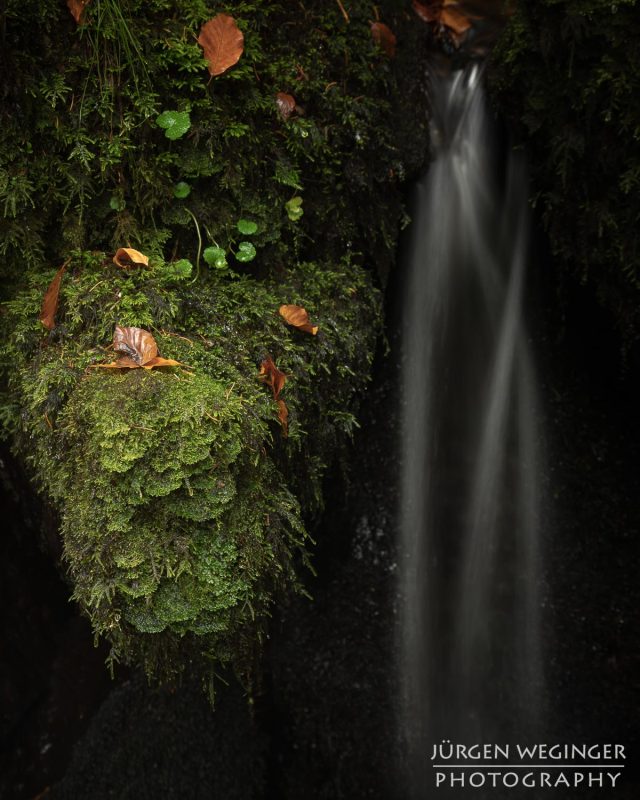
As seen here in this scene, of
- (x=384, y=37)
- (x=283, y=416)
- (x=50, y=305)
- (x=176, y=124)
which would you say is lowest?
(x=283, y=416)

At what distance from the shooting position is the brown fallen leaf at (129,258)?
1.92m

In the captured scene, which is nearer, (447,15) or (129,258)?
(129,258)

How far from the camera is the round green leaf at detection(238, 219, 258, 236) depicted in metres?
2.12

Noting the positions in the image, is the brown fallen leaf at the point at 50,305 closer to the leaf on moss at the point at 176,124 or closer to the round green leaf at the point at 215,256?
the round green leaf at the point at 215,256

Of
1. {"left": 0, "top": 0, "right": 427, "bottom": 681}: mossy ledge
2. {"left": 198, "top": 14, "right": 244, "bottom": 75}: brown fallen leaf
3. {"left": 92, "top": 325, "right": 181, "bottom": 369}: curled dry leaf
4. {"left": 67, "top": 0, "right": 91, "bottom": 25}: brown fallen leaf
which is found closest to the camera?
{"left": 0, "top": 0, "right": 427, "bottom": 681}: mossy ledge

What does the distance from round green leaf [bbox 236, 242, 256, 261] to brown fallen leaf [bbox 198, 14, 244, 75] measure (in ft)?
1.77

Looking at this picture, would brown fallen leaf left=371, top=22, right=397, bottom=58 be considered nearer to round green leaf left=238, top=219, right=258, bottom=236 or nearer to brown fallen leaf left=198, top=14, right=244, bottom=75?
brown fallen leaf left=198, top=14, right=244, bottom=75

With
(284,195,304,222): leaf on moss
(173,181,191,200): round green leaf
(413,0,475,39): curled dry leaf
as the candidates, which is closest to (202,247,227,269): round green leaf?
(173,181,191,200): round green leaf

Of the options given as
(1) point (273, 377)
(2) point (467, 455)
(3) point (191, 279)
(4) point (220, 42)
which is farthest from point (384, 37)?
(2) point (467, 455)

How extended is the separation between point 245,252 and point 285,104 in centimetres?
55

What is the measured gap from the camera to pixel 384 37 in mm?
2418

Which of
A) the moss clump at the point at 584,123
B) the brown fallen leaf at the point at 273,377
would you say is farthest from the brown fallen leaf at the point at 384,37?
the brown fallen leaf at the point at 273,377

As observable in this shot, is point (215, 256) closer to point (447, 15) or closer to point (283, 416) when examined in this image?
point (283, 416)

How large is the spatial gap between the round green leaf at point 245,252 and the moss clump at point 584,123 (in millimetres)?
1274
